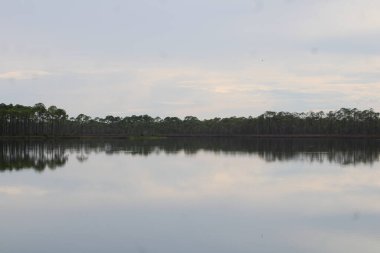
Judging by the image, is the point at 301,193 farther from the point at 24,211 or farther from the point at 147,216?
the point at 24,211

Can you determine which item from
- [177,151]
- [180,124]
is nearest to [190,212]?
[177,151]

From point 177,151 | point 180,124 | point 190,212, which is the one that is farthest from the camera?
point 180,124

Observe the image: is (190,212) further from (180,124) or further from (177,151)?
(180,124)

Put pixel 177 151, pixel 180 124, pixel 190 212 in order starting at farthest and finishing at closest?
1. pixel 180 124
2. pixel 177 151
3. pixel 190 212

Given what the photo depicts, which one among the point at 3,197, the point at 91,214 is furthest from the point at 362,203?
the point at 3,197

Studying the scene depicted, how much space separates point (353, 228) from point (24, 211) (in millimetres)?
11475

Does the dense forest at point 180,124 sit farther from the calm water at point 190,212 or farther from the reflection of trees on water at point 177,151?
the calm water at point 190,212

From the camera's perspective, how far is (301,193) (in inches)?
832

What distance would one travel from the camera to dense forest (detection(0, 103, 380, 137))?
372 ft

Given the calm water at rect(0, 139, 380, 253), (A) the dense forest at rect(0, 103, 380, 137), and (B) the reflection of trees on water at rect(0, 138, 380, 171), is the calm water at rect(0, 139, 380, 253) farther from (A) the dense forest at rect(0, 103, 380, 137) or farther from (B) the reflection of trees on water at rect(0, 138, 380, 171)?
(A) the dense forest at rect(0, 103, 380, 137)

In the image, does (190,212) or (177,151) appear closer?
(190,212)

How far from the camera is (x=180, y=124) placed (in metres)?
173

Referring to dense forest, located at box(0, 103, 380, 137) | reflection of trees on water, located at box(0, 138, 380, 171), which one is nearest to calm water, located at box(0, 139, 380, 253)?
reflection of trees on water, located at box(0, 138, 380, 171)

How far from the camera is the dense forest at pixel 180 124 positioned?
11354 centimetres
